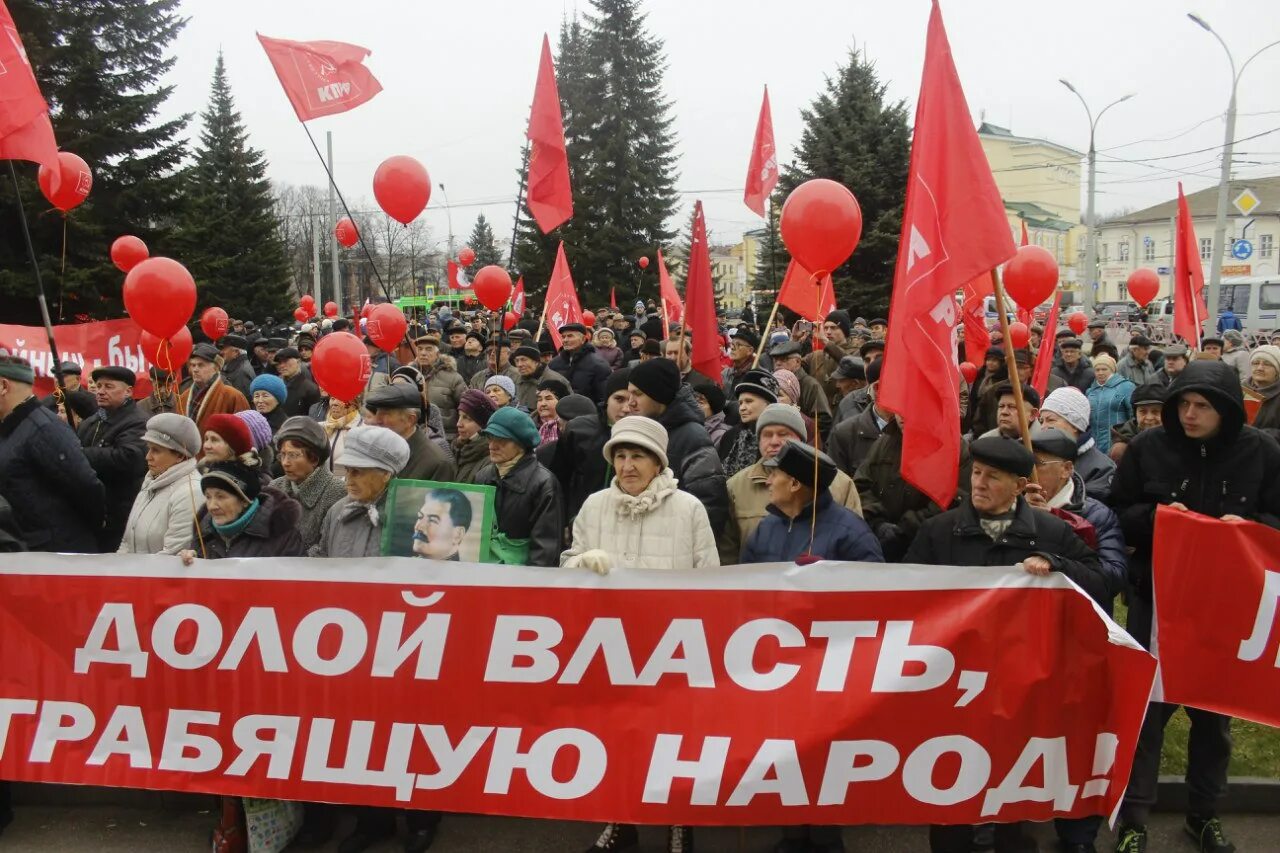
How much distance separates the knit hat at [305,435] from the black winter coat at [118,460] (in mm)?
1458

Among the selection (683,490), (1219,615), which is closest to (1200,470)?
(1219,615)

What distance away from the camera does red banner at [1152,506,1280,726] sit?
3820 millimetres

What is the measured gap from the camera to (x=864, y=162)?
1123 inches

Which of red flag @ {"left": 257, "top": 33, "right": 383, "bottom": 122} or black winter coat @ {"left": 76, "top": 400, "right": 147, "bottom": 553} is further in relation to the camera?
red flag @ {"left": 257, "top": 33, "right": 383, "bottom": 122}

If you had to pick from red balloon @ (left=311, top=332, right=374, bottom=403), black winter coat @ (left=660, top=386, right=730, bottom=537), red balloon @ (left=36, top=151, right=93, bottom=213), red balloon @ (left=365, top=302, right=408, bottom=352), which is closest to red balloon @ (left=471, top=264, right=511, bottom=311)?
red balloon @ (left=365, top=302, right=408, bottom=352)

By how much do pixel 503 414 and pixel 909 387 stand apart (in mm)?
1898

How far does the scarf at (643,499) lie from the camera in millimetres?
4004

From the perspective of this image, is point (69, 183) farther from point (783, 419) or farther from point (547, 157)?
point (783, 419)

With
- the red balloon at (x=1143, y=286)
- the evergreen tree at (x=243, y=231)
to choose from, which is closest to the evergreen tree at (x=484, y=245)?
the evergreen tree at (x=243, y=231)

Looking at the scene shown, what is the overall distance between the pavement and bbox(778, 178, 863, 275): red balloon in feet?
10.2

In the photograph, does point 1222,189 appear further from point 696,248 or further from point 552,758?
point 552,758

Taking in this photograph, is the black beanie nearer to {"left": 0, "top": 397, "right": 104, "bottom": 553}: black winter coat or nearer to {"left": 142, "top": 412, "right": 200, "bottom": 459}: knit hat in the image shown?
{"left": 142, "top": 412, "right": 200, "bottom": 459}: knit hat

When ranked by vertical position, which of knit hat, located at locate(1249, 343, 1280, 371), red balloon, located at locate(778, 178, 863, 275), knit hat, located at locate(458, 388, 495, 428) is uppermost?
red balloon, located at locate(778, 178, 863, 275)

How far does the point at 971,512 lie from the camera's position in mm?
3820
